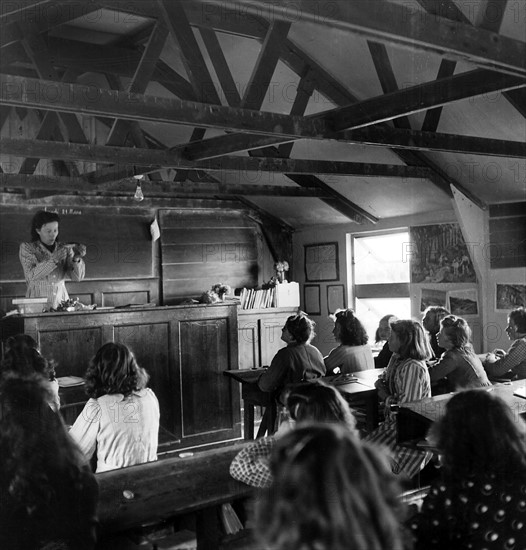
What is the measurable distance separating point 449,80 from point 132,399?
2.40 m

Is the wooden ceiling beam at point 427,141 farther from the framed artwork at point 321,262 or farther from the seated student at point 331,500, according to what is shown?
the framed artwork at point 321,262

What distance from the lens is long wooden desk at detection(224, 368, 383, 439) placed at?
485 centimetres

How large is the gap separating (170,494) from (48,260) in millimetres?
3874

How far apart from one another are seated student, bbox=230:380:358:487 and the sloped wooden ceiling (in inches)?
53.1

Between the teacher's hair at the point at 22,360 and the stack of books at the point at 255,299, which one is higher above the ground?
the stack of books at the point at 255,299

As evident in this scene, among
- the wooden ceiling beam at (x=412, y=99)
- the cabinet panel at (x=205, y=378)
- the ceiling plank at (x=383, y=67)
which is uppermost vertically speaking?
the ceiling plank at (x=383, y=67)

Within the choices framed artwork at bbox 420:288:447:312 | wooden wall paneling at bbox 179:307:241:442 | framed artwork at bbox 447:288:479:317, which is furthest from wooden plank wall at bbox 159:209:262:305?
framed artwork at bbox 447:288:479:317

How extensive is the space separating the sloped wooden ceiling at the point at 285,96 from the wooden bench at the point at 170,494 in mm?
1832

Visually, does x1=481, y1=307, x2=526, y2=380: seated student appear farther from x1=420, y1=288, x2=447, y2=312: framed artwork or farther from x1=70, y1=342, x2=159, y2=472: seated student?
x1=70, y1=342, x2=159, y2=472: seated student

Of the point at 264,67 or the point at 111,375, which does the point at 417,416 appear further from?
the point at 264,67

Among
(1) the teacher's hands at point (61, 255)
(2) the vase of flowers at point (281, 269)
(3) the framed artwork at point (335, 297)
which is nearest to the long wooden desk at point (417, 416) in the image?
(1) the teacher's hands at point (61, 255)

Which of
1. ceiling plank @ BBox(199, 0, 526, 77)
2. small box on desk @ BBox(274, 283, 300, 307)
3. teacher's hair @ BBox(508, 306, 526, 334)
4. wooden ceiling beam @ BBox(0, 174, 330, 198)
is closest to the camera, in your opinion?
ceiling plank @ BBox(199, 0, 526, 77)

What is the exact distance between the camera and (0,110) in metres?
7.38

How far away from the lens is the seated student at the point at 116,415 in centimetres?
318
